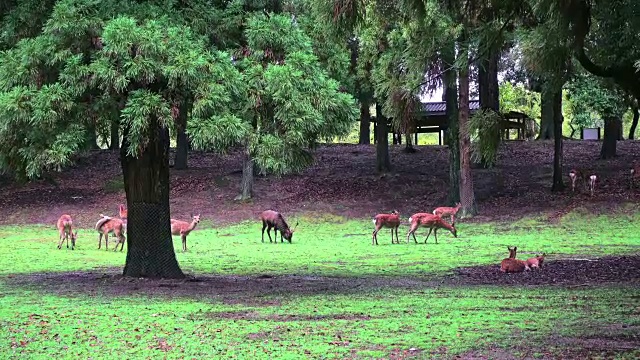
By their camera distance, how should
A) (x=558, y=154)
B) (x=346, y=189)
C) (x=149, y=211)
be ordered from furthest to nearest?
1. (x=346, y=189)
2. (x=558, y=154)
3. (x=149, y=211)

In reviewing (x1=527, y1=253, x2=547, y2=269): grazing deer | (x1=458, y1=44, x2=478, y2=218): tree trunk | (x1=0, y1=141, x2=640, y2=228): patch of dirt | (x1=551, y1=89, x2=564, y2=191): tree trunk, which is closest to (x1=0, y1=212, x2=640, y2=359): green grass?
(x1=527, y1=253, x2=547, y2=269): grazing deer

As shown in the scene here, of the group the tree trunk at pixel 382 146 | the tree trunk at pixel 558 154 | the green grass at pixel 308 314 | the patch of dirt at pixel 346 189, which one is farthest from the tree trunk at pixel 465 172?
the green grass at pixel 308 314

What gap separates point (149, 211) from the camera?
49.0 ft

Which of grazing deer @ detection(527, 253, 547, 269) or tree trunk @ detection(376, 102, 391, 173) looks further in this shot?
tree trunk @ detection(376, 102, 391, 173)

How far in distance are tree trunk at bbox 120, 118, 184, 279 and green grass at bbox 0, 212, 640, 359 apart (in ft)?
2.51

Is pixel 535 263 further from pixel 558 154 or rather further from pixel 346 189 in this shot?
pixel 346 189

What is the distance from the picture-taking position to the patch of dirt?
101 ft

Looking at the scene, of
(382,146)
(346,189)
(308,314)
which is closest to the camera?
(308,314)

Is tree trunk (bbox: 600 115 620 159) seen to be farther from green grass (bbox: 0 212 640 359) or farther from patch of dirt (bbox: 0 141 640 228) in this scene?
green grass (bbox: 0 212 640 359)

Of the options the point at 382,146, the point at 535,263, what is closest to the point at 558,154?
the point at 382,146

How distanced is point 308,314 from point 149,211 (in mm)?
4833

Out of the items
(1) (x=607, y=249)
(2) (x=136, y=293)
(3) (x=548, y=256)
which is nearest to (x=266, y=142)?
(2) (x=136, y=293)

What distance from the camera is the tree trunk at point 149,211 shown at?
48.7ft

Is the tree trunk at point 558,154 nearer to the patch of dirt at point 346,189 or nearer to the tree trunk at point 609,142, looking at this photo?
the patch of dirt at point 346,189
